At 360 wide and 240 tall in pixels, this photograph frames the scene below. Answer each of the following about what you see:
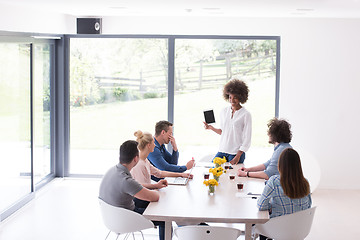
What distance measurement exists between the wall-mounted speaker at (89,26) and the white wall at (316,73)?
6.2 inches

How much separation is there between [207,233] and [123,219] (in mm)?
786

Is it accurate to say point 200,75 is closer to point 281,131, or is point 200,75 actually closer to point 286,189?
point 281,131

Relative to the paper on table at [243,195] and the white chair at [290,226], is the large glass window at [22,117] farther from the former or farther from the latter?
the white chair at [290,226]

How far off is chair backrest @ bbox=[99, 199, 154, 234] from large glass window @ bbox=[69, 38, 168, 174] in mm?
4243

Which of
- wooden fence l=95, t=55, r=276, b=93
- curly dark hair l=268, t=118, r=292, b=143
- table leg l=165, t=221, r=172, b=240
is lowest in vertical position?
table leg l=165, t=221, r=172, b=240

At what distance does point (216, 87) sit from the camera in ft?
29.1

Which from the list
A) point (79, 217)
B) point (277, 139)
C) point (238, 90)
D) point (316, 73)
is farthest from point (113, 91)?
point (277, 139)

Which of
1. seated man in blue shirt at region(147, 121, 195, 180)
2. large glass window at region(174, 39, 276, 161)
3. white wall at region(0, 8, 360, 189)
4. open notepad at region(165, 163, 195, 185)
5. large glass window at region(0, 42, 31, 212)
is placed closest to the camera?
open notepad at region(165, 163, 195, 185)

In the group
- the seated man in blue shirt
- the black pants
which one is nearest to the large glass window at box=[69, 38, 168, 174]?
the seated man in blue shirt

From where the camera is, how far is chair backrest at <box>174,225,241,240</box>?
4301 millimetres

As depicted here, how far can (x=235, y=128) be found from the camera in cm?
658

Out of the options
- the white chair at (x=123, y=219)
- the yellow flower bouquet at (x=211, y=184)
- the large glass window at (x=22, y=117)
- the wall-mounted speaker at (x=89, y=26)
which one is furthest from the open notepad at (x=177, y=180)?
the wall-mounted speaker at (x=89, y=26)

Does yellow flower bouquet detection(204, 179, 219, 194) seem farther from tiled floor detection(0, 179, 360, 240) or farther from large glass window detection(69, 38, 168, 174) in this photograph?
large glass window detection(69, 38, 168, 174)

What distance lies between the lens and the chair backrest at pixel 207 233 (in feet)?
14.1
